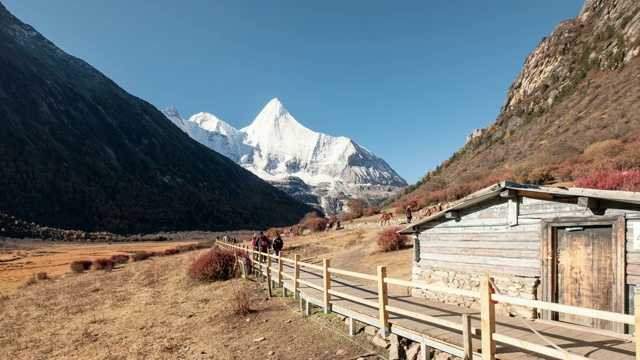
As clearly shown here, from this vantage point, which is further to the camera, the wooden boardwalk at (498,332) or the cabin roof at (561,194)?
the cabin roof at (561,194)

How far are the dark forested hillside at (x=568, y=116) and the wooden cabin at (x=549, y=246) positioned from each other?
14511 mm

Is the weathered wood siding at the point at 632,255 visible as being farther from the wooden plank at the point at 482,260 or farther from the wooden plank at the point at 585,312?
the wooden plank at the point at 585,312

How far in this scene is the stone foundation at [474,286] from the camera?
9.02 meters

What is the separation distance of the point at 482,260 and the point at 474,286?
0.82m

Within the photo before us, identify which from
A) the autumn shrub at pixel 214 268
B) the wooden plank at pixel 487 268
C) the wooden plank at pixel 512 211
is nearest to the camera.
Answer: the wooden plank at pixel 487 268

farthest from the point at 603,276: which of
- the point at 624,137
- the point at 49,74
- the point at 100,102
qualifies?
the point at 100,102

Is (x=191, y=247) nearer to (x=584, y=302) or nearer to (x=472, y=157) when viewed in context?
(x=584, y=302)

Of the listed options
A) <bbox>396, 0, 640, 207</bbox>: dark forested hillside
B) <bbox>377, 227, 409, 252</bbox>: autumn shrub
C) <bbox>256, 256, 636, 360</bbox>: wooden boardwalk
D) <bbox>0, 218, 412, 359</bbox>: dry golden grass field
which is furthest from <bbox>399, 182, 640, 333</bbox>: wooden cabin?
<bbox>396, 0, 640, 207</bbox>: dark forested hillside

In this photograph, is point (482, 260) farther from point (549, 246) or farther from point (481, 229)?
point (549, 246)

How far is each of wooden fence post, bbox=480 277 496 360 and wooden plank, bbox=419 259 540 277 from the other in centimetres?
437

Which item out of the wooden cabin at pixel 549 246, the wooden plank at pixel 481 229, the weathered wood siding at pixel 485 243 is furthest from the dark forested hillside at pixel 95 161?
the wooden cabin at pixel 549 246

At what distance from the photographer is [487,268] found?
10.3 m

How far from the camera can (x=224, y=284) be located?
59.9 ft

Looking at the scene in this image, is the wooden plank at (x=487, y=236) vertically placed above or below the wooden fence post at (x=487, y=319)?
above
